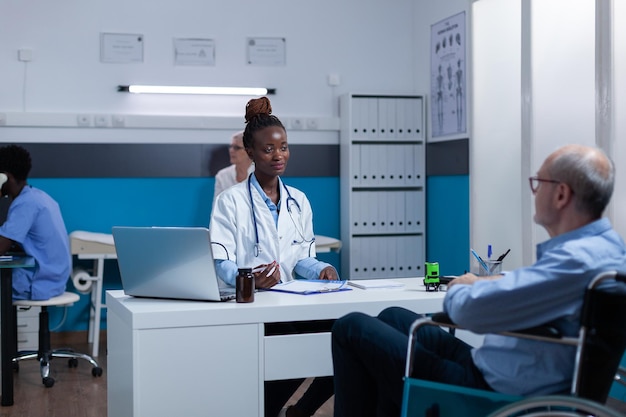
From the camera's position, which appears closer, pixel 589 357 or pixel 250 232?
pixel 589 357

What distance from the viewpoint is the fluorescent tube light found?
5.97 m

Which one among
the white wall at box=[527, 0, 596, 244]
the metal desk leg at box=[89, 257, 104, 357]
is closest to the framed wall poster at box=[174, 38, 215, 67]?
the metal desk leg at box=[89, 257, 104, 357]

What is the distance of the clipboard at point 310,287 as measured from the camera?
277cm

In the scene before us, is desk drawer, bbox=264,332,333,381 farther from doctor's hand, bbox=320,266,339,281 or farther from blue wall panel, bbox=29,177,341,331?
blue wall panel, bbox=29,177,341,331

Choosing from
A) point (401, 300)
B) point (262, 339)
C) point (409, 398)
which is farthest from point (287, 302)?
point (409, 398)

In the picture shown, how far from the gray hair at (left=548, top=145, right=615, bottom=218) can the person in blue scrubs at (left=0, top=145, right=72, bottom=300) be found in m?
3.44

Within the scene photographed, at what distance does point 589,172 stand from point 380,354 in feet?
2.39

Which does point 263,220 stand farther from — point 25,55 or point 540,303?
point 25,55

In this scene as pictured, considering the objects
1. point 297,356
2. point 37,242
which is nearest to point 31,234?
point 37,242

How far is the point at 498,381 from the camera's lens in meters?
2.05

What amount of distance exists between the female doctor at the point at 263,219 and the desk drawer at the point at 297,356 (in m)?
0.50

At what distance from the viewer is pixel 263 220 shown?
3088 mm

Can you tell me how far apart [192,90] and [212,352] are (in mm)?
3916

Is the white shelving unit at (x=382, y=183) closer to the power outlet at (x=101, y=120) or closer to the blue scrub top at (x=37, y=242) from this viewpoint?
the power outlet at (x=101, y=120)
